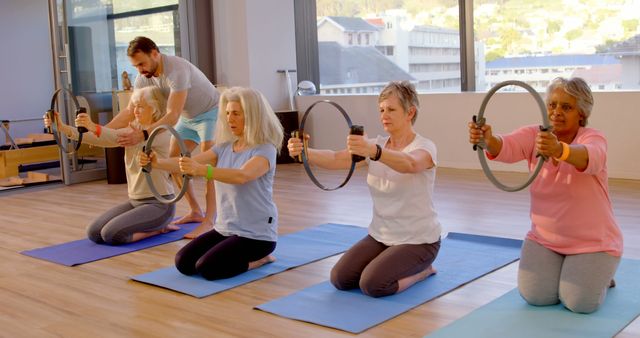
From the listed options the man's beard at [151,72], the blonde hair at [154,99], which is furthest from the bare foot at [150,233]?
the man's beard at [151,72]

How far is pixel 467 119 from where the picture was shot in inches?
284

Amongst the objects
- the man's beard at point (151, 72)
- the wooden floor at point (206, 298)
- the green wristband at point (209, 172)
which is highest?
the man's beard at point (151, 72)

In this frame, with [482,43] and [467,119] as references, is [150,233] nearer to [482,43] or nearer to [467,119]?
[467,119]

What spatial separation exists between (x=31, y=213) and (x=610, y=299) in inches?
181

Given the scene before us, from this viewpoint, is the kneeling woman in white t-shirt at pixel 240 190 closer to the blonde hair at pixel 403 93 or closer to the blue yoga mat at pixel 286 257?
the blue yoga mat at pixel 286 257

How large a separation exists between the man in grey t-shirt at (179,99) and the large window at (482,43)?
129 inches

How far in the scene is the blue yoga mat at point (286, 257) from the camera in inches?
146

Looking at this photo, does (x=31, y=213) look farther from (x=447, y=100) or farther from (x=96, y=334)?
(x=447, y=100)

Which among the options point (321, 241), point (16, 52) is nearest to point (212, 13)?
point (16, 52)

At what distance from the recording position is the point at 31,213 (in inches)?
243

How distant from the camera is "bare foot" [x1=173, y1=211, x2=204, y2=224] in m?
5.26

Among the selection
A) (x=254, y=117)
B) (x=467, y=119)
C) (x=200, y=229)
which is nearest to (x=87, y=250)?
(x=200, y=229)

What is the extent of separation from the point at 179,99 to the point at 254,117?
1.04 m

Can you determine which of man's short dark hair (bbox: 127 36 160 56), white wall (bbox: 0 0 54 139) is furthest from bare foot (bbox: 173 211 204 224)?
white wall (bbox: 0 0 54 139)
